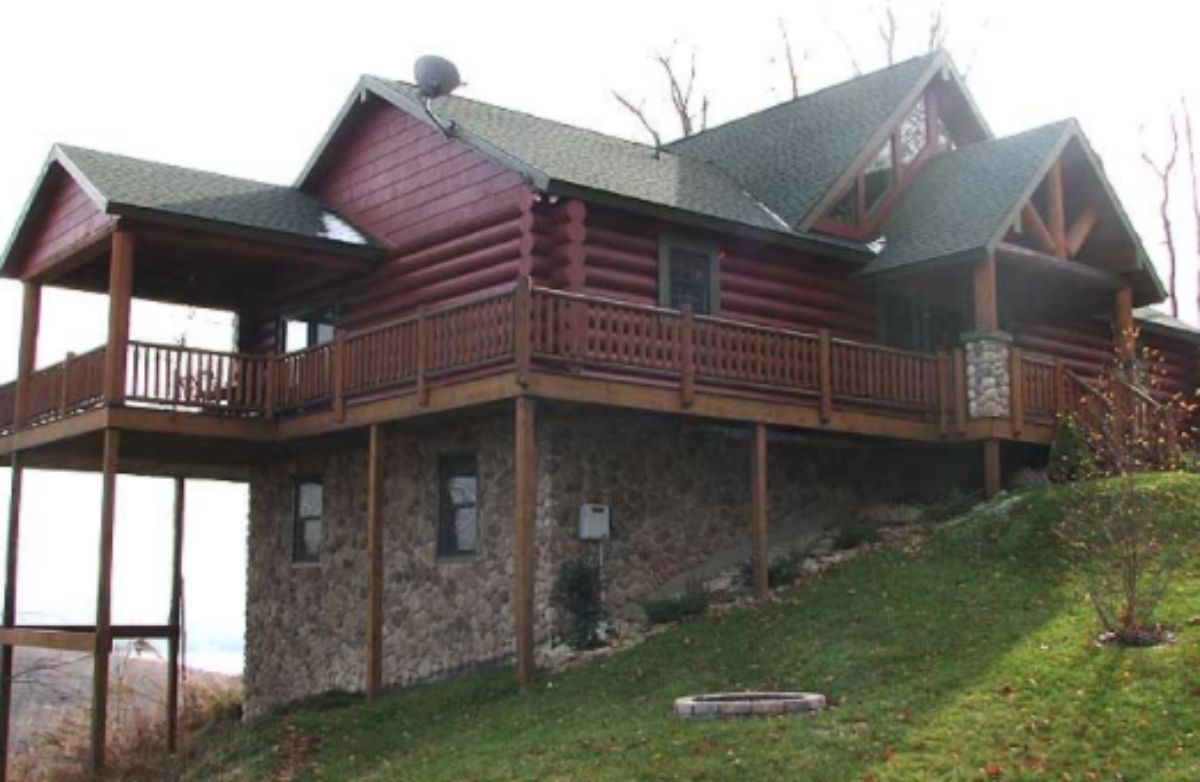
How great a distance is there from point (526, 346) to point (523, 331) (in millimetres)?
180

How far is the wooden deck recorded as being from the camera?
59.8ft

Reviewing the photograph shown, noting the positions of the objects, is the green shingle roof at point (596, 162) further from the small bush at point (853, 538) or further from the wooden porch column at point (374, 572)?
the small bush at point (853, 538)

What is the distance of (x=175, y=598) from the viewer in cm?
2734

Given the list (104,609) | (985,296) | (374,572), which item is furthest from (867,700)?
(104,609)

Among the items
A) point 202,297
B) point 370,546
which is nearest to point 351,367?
point 370,546

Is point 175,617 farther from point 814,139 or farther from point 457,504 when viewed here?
point 814,139

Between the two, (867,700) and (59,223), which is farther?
(59,223)

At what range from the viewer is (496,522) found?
20.5 metres

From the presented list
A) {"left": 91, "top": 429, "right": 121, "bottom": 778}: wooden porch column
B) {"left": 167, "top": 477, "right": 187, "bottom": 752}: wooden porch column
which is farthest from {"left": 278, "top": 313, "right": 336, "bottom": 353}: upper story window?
{"left": 91, "top": 429, "right": 121, "bottom": 778}: wooden porch column

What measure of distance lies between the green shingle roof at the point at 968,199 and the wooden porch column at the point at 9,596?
14.0 meters

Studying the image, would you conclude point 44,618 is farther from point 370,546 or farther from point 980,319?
point 980,319

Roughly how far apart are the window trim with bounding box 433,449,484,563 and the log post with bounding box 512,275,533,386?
3640 mm

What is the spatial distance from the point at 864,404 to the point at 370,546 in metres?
7.33

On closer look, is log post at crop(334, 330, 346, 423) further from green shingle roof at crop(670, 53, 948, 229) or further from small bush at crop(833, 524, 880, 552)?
green shingle roof at crop(670, 53, 948, 229)
